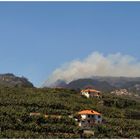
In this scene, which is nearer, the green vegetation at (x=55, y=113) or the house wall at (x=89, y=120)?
the green vegetation at (x=55, y=113)

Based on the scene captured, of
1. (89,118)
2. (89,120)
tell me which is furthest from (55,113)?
(89,120)

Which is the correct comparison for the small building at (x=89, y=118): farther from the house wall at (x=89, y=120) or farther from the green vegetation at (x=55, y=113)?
Answer: the green vegetation at (x=55, y=113)

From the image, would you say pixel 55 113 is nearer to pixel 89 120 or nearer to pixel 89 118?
pixel 89 118

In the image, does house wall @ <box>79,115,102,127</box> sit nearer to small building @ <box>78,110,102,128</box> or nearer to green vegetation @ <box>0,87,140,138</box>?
small building @ <box>78,110,102,128</box>


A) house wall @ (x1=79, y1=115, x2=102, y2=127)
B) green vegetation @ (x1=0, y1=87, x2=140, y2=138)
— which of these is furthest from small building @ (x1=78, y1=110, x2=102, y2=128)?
green vegetation @ (x1=0, y1=87, x2=140, y2=138)

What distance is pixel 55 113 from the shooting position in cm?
5388

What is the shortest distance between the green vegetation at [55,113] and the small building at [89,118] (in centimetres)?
95

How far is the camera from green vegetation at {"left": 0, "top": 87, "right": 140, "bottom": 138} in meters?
43.8

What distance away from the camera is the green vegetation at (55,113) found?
144ft

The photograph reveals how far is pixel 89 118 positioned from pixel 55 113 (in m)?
5.06

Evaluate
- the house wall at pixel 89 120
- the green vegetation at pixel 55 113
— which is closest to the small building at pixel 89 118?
the house wall at pixel 89 120

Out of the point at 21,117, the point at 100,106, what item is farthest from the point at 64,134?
the point at 100,106

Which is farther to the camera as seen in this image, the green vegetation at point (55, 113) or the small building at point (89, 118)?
the small building at point (89, 118)

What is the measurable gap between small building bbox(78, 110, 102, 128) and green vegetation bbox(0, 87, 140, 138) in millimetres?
951
